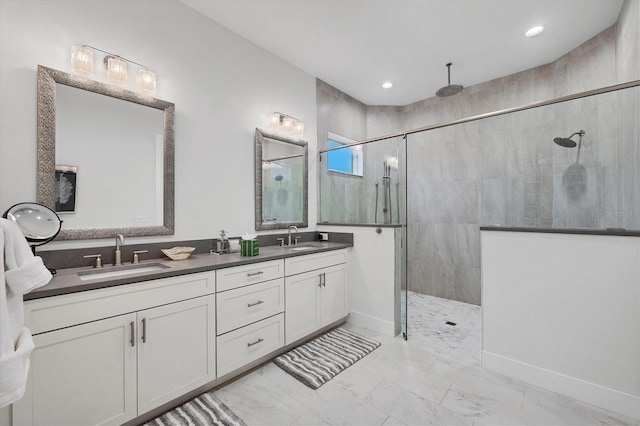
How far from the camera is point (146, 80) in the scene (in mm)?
1981

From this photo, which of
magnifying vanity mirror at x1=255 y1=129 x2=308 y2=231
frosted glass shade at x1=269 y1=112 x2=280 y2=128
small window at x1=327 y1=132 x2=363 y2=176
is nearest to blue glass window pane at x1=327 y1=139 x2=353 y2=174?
small window at x1=327 y1=132 x2=363 y2=176

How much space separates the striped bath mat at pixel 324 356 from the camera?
6.66 ft

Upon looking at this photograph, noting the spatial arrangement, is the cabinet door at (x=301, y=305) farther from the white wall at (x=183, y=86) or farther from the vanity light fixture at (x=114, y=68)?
the vanity light fixture at (x=114, y=68)

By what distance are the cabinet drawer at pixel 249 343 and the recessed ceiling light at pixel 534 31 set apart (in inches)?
136

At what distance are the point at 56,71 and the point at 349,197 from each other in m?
2.54

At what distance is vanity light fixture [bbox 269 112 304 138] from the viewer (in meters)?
2.87

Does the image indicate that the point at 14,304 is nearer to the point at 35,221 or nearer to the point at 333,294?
the point at 35,221

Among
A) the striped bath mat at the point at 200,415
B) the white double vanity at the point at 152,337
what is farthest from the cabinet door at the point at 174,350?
the striped bath mat at the point at 200,415

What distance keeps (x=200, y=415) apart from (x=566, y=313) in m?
2.43

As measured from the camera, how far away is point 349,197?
125 inches

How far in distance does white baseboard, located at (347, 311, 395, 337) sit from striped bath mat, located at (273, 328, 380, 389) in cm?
23

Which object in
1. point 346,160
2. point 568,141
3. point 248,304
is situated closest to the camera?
point 568,141

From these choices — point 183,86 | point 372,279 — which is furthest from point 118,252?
point 372,279

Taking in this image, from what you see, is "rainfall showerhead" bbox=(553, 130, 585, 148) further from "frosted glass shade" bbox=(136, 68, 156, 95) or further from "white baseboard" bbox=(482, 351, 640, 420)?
"frosted glass shade" bbox=(136, 68, 156, 95)
